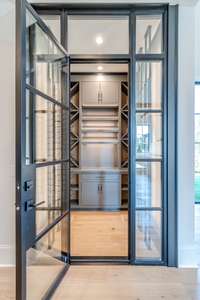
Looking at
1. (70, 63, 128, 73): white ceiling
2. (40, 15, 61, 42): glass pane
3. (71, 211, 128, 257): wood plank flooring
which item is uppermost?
(70, 63, 128, 73): white ceiling

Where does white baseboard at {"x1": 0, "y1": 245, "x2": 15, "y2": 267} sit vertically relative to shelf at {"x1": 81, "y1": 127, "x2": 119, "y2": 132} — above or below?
below

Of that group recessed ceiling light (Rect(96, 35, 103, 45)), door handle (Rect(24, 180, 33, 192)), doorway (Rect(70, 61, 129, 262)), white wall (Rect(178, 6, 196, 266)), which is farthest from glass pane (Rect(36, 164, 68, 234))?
doorway (Rect(70, 61, 129, 262))

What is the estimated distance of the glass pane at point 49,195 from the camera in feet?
9.00

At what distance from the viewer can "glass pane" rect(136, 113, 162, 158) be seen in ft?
11.9

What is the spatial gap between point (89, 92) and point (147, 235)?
4.35 meters

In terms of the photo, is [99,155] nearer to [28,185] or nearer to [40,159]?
[40,159]

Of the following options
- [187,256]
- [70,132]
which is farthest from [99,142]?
[187,256]

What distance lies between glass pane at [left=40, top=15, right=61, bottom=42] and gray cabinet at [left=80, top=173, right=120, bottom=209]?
3707mm

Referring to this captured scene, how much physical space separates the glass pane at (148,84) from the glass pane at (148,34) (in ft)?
0.55

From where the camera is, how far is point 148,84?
369 centimetres

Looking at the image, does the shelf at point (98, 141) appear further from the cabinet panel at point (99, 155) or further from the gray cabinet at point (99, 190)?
the gray cabinet at point (99, 190)

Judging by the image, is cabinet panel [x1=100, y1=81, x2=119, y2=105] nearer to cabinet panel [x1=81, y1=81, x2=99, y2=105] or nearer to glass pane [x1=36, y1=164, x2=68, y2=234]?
cabinet panel [x1=81, y1=81, x2=99, y2=105]

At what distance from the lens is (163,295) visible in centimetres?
291

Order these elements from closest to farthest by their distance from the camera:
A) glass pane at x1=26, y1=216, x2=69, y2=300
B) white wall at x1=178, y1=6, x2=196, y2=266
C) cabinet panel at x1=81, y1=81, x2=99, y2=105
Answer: glass pane at x1=26, y1=216, x2=69, y2=300
white wall at x1=178, y1=6, x2=196, y2=266
cabinet panel at x1=81, y1=81, x2=99, y2=105
